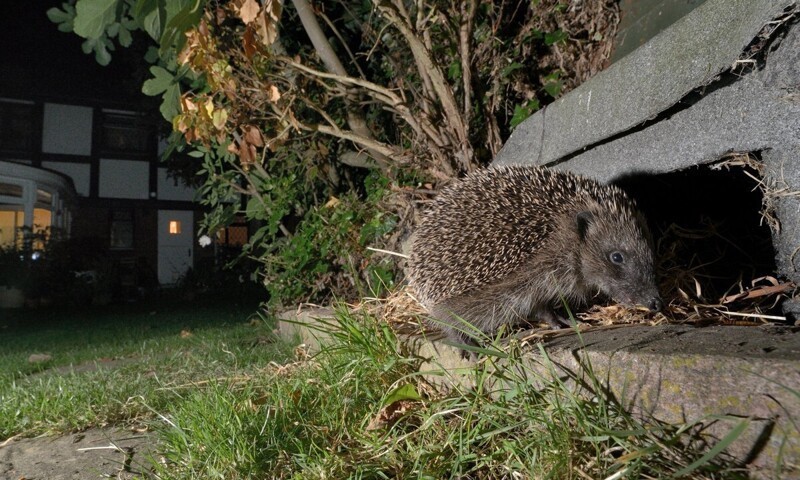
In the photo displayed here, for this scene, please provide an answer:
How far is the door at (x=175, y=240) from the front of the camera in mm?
23062

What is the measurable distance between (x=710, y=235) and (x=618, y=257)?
94 centimetres

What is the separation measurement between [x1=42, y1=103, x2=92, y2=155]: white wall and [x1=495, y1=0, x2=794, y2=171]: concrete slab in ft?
77.0

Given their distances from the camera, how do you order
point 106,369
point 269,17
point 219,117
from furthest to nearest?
point 106,369 → point 219,117 → point 269,17

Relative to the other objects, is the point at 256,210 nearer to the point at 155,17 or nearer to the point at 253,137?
the point at 253,137

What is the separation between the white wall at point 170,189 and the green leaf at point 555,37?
2203 cm

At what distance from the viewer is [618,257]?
2602 millimetres

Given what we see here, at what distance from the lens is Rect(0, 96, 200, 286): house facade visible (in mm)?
19953

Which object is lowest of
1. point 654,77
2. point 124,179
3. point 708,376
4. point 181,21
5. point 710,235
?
point 708,376

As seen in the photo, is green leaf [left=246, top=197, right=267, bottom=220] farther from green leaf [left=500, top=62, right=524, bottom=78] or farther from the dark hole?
the dark hole

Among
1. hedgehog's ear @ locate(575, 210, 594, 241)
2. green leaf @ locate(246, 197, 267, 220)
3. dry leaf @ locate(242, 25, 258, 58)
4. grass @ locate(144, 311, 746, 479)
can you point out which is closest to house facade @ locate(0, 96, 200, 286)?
green leaf @ locate(246, 197, 267, 220)

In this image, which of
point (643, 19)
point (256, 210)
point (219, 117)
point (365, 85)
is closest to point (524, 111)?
point (643, 19)

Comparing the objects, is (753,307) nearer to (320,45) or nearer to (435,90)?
(435,90)

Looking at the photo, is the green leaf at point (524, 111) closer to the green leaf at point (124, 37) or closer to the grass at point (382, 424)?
the grass at point (382, 424)

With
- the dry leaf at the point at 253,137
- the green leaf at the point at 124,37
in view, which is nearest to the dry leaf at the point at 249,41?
the dry leaf at the point at 253,137
